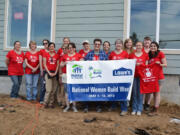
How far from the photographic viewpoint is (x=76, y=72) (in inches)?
195

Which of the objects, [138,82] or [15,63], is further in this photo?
[15,63]

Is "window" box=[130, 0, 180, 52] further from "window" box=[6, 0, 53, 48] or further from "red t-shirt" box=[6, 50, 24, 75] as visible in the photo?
"red t-shirt" box=[6, 50, 24, 75]

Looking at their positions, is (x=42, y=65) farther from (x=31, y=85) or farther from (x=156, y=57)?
(x=156, y=57)

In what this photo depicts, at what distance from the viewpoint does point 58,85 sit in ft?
18.4

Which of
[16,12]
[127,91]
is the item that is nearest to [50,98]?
[127,91]

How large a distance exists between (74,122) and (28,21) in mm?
4559

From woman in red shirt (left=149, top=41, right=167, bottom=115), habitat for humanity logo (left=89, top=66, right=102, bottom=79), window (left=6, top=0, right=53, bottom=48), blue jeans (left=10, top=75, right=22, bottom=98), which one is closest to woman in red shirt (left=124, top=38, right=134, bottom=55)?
woman in red shirt (left=149, top=41, right=167, bottom=115)

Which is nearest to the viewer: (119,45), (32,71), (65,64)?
(119,45)

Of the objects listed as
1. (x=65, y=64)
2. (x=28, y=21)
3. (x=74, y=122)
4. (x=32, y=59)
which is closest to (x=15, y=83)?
(x=32, y=59)

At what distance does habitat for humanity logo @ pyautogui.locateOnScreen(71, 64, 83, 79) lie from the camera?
4925 mm

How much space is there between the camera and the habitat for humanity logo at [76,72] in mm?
4925

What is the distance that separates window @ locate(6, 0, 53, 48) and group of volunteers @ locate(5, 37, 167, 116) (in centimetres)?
141

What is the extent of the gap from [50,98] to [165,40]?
12.8 feet

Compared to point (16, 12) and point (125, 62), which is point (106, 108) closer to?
point (125, 62)
